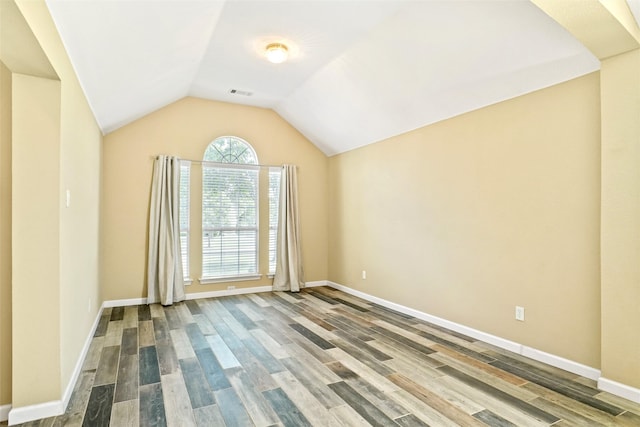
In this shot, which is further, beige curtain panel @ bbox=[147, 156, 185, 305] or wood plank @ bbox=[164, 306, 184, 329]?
beige curtain panel @ bbox=[147, 156, 185, 305]

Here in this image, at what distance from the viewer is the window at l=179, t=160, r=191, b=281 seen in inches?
208

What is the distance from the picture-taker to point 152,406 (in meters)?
2.33

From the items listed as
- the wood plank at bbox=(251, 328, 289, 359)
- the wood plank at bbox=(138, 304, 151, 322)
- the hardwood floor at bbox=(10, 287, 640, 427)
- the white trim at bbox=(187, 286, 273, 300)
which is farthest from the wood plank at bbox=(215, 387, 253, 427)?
the white trim at bbox=(187, 286, 273, 300)

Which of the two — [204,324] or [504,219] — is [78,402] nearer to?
[204,324]

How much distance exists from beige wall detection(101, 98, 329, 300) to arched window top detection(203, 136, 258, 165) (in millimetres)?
84

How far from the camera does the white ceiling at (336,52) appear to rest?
260cm

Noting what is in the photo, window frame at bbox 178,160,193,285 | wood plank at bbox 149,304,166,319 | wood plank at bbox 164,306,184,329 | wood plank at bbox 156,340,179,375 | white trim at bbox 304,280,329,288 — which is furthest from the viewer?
white trim at bbox 304,280,329,288

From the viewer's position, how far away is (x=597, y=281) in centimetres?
270

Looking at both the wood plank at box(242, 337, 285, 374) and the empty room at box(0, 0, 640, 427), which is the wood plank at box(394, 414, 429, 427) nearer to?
the empty room at box(0, 0, 640, 427)

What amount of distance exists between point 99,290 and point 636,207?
17.7ft

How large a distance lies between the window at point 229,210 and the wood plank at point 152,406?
292 cm

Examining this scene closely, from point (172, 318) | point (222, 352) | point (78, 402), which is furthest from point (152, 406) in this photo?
point (172, 318)

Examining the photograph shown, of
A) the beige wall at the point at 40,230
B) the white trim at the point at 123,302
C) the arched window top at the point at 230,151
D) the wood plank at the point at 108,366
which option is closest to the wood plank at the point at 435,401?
the wood plank at the point at 108,366

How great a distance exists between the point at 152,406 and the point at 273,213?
→ 3865 mm
